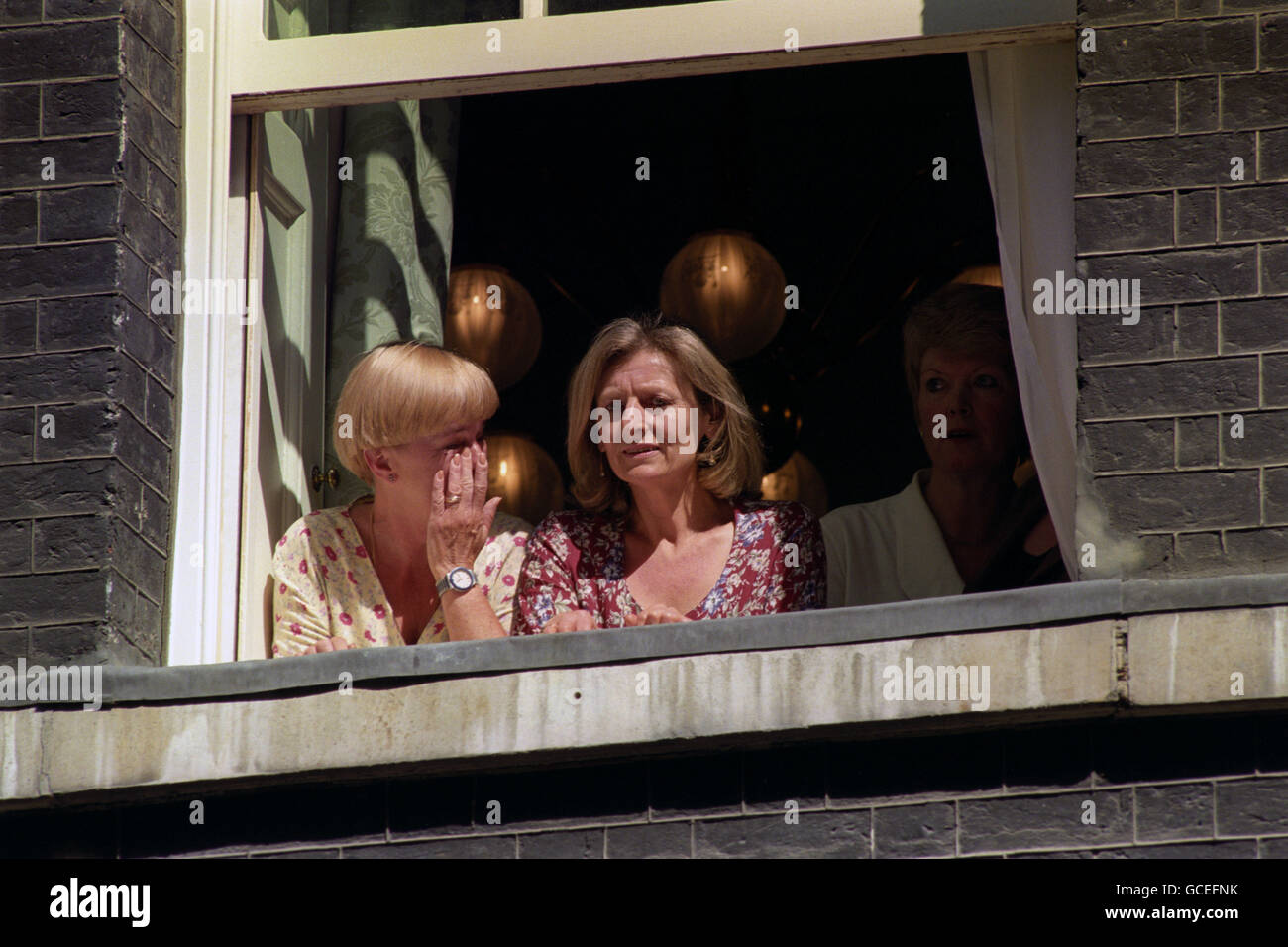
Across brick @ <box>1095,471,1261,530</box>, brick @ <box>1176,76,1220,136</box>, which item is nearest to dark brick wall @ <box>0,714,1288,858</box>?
brick @ <box>1095,471,1261,530</box>

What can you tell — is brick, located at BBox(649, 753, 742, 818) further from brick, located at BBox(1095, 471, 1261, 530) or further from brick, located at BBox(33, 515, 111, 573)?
brick, located at BBox(33, 515, 111, 573)

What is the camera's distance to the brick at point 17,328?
5.85 meters

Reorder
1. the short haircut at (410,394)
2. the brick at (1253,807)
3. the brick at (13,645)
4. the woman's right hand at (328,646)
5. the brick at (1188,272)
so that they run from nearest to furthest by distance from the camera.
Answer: the brick at (1253,807)
the brick at (1188,272)
the brick at (13,645)
the woman's right hand at (328,646)
the short haircut at (410,394)

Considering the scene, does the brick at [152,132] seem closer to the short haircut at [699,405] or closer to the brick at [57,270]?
the brick at [57,270]

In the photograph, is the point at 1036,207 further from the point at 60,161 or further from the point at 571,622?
the point at 60,161

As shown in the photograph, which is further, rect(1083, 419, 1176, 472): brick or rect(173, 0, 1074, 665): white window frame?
rect(173, 0, 1074, 665): white window frame

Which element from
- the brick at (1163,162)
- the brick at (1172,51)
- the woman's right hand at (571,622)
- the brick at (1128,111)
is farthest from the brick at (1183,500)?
the woman's right hand at (571,622)

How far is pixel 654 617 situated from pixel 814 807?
0.82 metres

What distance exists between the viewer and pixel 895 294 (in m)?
10.2

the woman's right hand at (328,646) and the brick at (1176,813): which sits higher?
the woman's right hand at (328,646)

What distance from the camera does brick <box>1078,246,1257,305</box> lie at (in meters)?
5.38

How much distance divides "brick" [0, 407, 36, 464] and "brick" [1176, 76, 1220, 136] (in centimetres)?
287

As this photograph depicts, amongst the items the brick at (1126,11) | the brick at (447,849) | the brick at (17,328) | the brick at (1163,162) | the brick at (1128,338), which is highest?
the brick at (1126,11)

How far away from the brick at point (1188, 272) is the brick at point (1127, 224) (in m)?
0.03
